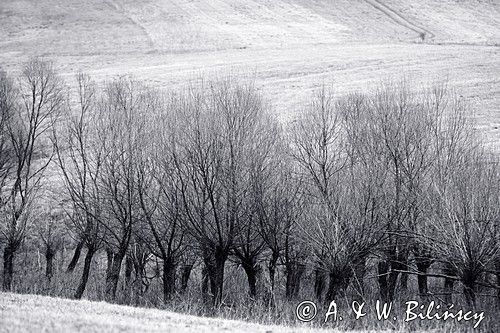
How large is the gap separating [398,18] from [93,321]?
3492 inches

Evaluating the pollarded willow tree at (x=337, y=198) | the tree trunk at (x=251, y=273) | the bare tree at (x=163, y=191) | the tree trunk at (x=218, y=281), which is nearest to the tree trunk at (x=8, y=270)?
the bare tree at (x=163, y=191)

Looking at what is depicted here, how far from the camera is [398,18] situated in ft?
306

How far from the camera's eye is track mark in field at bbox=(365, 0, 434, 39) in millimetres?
85062

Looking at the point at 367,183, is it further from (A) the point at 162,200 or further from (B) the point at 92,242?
(B) the point at 92,242

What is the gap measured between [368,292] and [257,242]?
5.80 metres

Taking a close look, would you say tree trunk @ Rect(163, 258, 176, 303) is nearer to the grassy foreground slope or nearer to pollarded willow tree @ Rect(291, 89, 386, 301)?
the grassy foreground slope

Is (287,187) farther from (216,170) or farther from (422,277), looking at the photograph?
(422,277)

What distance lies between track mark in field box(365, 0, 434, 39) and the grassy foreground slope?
74739 mm

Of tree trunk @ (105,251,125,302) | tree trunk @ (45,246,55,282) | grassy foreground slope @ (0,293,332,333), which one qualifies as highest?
grassy foreground slope @ (0,293,332,333)

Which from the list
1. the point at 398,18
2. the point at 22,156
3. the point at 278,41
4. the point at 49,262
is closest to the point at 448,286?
the point at 49,262

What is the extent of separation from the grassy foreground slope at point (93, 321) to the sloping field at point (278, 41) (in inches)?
1078

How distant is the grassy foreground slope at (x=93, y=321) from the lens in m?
12.9

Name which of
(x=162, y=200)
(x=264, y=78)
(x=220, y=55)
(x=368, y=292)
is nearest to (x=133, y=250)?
(x=162, y=200)

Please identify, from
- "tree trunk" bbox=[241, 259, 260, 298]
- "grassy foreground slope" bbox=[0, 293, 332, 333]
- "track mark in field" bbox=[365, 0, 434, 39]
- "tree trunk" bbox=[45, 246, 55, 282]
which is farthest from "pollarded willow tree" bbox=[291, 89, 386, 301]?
"track mark in field" bbox=[365, 0, 434, 39]
